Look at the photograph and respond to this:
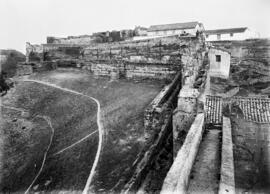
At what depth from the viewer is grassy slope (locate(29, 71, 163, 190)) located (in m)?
6.41

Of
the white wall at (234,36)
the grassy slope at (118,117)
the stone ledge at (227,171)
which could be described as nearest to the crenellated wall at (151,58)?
the grassy slope at (118,117)

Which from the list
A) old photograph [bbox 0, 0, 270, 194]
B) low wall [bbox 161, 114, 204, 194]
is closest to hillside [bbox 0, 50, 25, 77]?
old photograph [bbox 0, 0, 270, 194]

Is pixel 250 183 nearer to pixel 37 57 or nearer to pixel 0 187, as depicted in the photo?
pixel 0 187

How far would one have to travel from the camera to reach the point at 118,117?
9.07 meters

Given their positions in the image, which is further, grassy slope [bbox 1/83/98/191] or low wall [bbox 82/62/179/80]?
low wall [bbox 82/62/179/80]

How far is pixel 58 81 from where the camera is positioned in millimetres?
15492

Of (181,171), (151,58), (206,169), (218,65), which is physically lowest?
(206,169)

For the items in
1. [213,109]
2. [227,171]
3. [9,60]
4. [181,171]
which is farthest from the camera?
[9,60]

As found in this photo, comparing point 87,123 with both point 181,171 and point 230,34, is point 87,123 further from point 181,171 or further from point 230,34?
point 230,34

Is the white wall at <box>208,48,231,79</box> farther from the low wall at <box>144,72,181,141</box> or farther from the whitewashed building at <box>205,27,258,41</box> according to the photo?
the whitewashed building at <box>205,27,258,41</box>

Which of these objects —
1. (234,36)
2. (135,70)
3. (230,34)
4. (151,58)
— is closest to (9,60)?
(135,70)

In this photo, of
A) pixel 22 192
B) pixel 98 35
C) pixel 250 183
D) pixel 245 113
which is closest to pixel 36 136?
pixel 22 192

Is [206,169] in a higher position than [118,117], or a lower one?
lower

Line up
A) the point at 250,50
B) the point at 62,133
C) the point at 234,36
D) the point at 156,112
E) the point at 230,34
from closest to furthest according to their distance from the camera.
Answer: the point at 156,112 → the point at 62,133 → the point at 250,50 → the point at 234,36 → the point at 230,34
